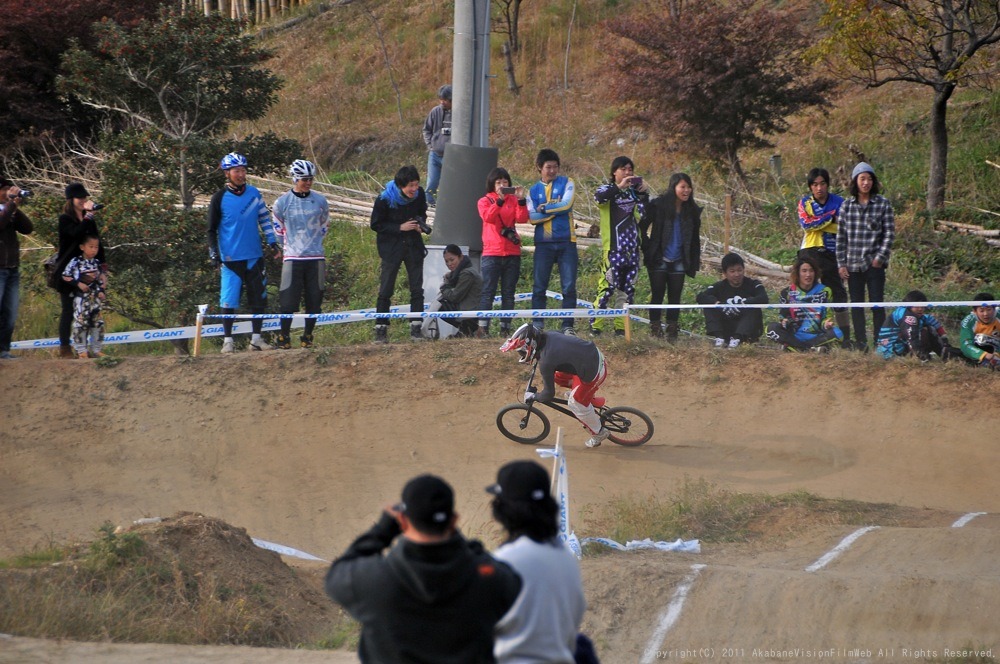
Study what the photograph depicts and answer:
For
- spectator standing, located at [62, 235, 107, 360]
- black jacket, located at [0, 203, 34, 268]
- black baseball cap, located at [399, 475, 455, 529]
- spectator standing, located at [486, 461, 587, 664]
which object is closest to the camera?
black baseball cap, located at [399, 475, 455, 529]

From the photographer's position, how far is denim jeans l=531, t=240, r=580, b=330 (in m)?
13.1

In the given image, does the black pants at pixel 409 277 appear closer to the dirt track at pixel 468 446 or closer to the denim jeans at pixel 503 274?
the dirt track at pixel 468 446

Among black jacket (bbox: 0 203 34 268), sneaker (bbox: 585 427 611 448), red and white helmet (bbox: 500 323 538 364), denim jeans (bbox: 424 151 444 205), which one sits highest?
denim jeans (bbox: 424 151 444 205)

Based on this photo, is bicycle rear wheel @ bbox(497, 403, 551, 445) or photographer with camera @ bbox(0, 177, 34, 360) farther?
photographer with camera @ bbox(0, 177, 34, 360)

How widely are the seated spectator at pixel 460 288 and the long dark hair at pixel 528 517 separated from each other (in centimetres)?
955

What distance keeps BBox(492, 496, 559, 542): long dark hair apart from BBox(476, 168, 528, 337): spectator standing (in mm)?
9195

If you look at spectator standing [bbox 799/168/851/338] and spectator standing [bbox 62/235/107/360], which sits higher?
spectator standing [bbox 799/168/851/338]

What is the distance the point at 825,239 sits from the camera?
1304 centimetres

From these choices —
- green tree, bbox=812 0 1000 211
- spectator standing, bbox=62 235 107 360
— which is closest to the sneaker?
spectator standing, bbox=62 235 107 360

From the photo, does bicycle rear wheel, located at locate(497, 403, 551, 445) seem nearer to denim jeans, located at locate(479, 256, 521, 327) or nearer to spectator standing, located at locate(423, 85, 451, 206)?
denim jeans, located at locate(479, 256, 521, 327)

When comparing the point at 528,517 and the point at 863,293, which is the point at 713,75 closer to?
the point at 863,293

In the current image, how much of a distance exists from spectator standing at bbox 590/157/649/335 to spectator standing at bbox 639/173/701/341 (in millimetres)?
190

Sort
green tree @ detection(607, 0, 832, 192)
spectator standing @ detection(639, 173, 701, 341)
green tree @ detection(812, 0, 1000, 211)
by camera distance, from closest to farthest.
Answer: spectator standing @ detection(639, 173, 701, 341), green tree @ detection(812, 0, 1000, 211), green tree @ detection(607, 0, 832, 192)

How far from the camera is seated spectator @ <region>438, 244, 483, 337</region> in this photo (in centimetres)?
1365
